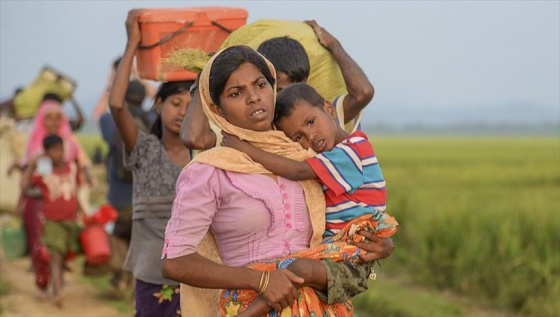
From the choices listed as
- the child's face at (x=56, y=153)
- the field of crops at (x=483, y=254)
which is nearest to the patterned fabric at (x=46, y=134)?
the child's face at (x=56, y=153)

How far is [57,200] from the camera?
8742 millimetres

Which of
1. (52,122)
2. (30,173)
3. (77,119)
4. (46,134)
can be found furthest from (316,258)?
(77,119)

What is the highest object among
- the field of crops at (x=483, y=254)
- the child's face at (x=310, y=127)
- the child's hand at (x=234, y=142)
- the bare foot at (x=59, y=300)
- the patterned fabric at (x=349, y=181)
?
the child's face at (x=310, y=127)

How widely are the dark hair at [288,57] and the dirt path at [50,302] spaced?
5.06 metres

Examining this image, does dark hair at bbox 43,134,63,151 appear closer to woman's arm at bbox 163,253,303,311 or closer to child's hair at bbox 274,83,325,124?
child's hair at bbox 274,83,325,124

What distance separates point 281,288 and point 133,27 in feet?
5.89

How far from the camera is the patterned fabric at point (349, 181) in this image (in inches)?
132

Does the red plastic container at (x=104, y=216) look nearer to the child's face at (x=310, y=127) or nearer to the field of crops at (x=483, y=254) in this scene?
the field of crops at (x=483, y=254)

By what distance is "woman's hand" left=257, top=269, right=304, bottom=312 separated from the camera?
126 inches

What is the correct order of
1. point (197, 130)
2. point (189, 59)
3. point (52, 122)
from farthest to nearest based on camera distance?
point (52, 122) < point (189, 59) < point (197, 130)

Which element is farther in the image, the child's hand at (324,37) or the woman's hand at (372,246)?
the child's hand at (324,37)

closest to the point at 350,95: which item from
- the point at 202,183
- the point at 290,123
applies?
the point at 290,123

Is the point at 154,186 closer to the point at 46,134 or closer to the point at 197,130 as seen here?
the point at 197,130

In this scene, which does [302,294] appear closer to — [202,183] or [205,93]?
[202,183]
